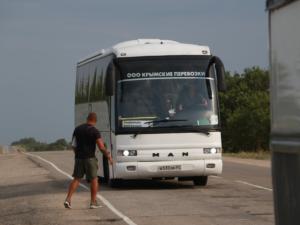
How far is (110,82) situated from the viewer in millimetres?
20000

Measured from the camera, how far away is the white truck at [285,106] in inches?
255

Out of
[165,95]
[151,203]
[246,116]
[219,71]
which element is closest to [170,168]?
[165,95]

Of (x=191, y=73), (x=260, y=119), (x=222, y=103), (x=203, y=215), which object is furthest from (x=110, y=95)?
(x=222, y=103)

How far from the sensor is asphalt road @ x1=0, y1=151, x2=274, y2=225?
47.3ft

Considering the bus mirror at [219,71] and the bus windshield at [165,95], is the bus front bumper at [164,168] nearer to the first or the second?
the bus windshield at [165,95]

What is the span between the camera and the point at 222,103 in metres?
67.1

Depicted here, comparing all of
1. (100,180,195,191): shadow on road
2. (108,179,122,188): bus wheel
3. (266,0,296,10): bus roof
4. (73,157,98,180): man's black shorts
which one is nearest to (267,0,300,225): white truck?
(266,0,296,10): bus roof

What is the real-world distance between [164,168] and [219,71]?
264 centimetres

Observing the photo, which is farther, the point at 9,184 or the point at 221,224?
the point at 9,184

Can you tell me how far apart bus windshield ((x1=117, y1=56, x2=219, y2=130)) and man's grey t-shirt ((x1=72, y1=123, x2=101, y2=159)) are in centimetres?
324

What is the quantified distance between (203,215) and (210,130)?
5.61 m

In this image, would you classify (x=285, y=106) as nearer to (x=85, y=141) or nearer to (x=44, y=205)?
(x=85, y=141)

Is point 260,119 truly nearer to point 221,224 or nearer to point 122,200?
point 122,200

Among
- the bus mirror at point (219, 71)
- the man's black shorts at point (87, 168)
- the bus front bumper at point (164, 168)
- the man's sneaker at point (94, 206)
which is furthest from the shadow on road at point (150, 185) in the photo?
the man's sneaker at point (94, 206)
